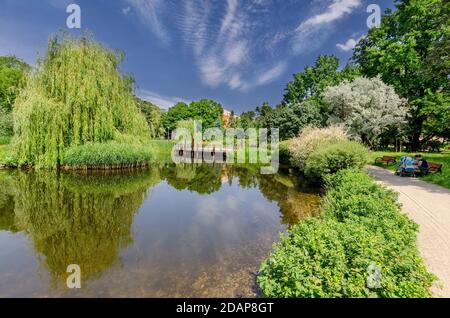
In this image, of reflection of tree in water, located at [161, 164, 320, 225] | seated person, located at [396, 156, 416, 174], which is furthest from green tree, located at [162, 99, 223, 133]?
seated person, located at [396, 156, 416, 174]

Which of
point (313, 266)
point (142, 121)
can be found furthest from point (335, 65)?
point (313, 266)

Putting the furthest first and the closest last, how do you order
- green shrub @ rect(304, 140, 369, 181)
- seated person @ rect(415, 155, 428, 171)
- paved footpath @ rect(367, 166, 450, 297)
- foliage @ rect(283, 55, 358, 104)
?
foliage @ rect(283, 55, 358, 104) < seated person @ rect(415, 155, 428, 171) < green shrub @ rect(304, 140, 369, 181) < paved footpath @ rect(367, 166, 450, 297)

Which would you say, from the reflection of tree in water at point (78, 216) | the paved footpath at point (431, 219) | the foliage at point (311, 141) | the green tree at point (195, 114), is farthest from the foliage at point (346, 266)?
the green tree at point (195, 114)

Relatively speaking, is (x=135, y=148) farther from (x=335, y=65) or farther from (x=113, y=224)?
(x=335, y=65)

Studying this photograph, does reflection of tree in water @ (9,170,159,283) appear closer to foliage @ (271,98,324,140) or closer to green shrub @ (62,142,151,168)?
green shrub @ (62,142,151,168)

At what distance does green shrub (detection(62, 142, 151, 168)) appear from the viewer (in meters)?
18.0

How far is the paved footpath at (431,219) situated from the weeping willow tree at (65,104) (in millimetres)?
18020

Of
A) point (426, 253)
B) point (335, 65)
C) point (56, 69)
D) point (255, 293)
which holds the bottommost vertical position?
point (255, 293)

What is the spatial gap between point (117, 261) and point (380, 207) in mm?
5944

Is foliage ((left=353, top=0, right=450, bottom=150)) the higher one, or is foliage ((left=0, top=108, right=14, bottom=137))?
foliage ((left=353, top=0, right=450, bottom=150))

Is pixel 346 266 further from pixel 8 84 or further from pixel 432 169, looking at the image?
pixel 8 84

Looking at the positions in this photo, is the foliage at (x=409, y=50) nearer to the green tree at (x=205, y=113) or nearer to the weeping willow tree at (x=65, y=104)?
the weeping willow tree at (x=65, y=104)

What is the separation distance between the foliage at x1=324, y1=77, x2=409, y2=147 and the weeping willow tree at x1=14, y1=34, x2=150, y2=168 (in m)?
20.4

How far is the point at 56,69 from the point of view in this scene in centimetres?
1822
